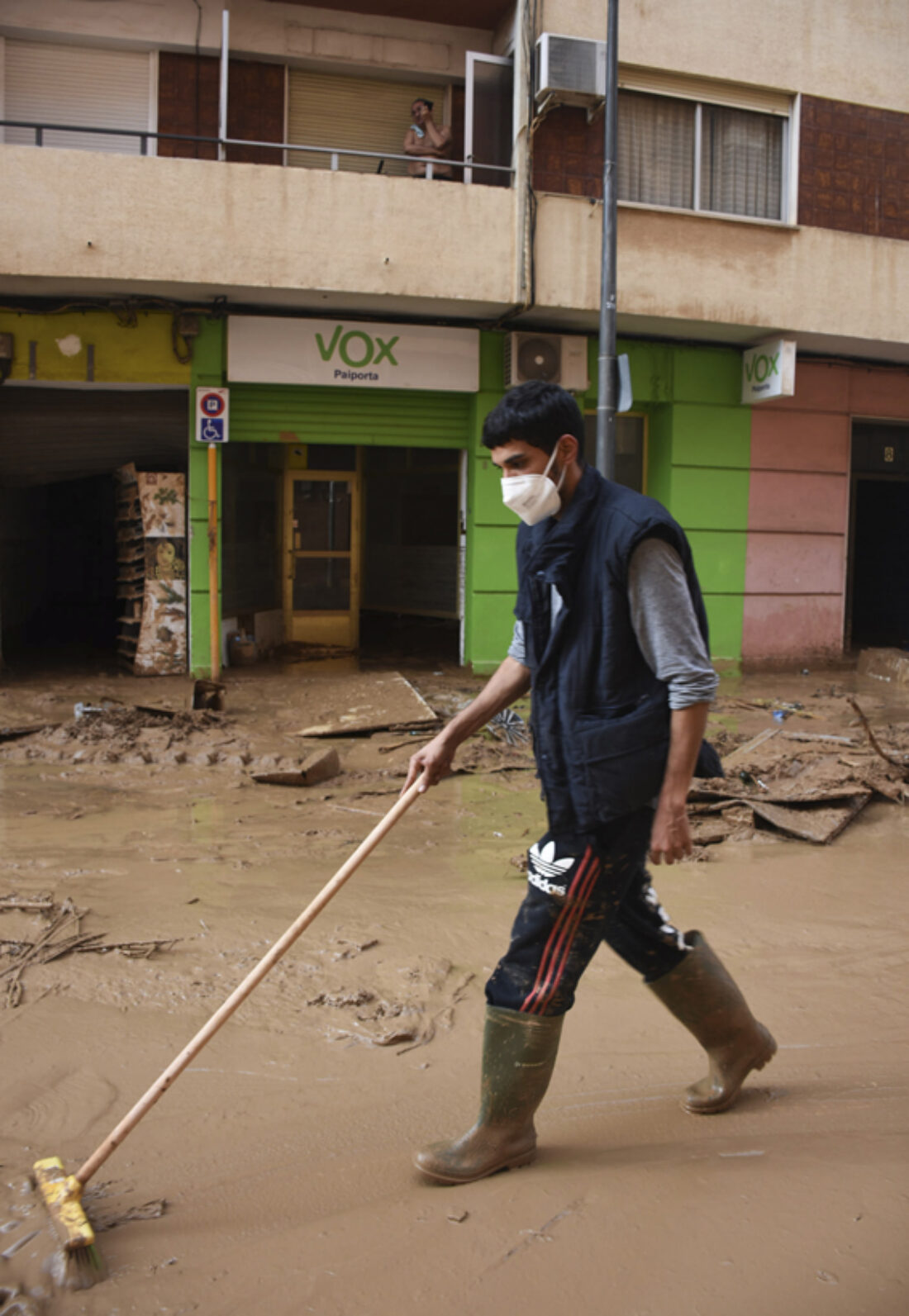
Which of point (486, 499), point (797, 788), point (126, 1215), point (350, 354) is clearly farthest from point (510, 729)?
point (126, 1215)

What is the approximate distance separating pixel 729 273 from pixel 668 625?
Result: 10.4m

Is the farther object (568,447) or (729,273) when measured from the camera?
(729,273)

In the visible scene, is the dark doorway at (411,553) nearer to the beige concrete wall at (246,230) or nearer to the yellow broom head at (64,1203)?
the beige concrete wall at (246,230)

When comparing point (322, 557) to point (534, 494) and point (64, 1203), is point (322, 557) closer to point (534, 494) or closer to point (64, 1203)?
point (534, 494)

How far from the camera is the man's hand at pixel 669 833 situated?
2.36 m

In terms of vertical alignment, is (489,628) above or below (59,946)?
above

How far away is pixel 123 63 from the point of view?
10805 millimetres

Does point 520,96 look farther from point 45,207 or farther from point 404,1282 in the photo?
point 404,1282

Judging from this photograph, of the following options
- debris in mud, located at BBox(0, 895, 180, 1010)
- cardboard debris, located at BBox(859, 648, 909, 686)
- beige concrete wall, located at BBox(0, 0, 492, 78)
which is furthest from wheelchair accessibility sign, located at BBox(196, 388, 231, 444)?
cardboard debris, located at BBox(859, 648, 909, 686)

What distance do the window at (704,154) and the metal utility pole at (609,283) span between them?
1.90 m

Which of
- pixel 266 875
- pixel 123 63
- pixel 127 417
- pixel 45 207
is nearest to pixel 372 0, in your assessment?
pixel 123 63

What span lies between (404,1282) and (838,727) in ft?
23.7

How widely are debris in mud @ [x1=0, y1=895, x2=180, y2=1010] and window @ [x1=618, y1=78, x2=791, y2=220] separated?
405 inches

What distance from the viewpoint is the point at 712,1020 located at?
2.69m
